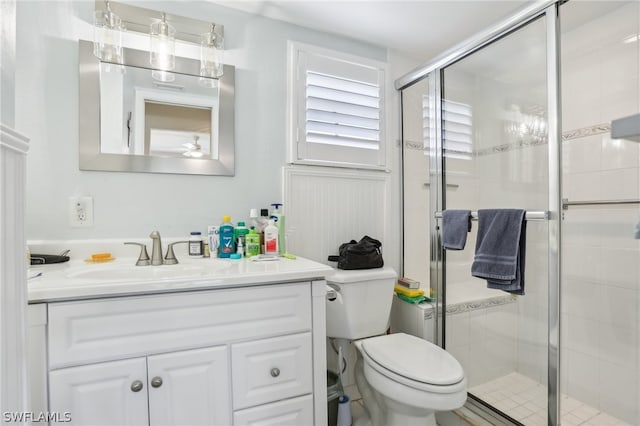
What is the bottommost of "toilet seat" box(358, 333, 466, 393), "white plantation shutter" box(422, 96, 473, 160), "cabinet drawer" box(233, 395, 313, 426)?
"cabinet drawer" box(233, 395, 313, 426)

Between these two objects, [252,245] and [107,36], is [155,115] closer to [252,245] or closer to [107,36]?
[107,36]

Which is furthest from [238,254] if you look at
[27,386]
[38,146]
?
[38,146]

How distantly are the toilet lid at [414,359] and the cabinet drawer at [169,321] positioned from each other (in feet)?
1.43

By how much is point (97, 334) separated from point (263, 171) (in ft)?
3.36

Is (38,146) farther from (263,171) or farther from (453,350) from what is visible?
(453,350)

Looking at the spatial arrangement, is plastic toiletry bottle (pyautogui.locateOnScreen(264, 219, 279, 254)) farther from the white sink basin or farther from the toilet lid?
the toilet lid

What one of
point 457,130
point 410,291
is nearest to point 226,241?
point 410,291

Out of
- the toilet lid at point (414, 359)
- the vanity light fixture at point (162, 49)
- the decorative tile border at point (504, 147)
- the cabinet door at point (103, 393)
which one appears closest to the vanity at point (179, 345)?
the cabinet door at point (103, 393)

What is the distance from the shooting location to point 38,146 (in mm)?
1286

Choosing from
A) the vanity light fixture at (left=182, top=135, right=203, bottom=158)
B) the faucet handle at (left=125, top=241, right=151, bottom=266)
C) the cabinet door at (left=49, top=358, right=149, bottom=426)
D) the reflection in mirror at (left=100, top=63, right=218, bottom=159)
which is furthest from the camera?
the vanity light fixture at (left=182, top=135, right=203, bottom=158)

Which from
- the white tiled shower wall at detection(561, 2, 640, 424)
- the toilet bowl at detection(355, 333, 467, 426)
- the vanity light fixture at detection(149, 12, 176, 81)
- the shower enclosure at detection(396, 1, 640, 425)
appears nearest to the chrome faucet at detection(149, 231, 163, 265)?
the vanity light fixture at detection(149, 12, 176, 81)

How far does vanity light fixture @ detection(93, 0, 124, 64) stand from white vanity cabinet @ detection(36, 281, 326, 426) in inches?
42.9

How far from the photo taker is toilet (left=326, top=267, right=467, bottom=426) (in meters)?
1.17

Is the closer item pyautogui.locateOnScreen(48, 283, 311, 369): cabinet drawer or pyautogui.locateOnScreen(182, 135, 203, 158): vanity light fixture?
pyautogui.locateOnScreen(48, 283, 311, 369): cabinet drawer
